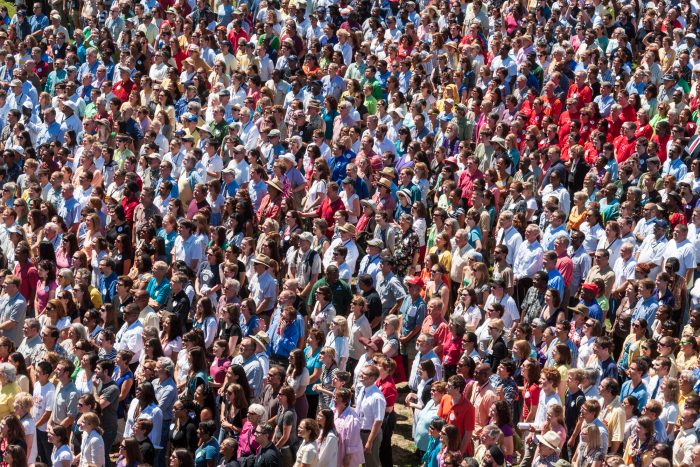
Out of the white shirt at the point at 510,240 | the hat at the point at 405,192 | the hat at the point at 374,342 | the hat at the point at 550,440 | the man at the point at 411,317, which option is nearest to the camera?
the hat at the point at 550,440

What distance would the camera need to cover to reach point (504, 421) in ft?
46.8

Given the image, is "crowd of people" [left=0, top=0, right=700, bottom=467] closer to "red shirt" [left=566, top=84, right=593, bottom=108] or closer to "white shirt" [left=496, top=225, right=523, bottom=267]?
"white shirt" [left=496, top=225, right=523, bottom=267]

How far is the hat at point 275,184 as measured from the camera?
64.8ft

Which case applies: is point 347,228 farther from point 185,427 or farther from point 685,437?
point 685,437

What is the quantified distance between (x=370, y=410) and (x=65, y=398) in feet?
10.9

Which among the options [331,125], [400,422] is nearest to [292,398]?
[400,422]

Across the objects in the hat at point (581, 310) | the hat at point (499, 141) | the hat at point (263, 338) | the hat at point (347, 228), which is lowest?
the hat at point (263, 338)

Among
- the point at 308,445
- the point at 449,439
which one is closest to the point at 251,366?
the point at 308,445

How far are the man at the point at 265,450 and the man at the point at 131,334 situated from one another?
9.05 ft

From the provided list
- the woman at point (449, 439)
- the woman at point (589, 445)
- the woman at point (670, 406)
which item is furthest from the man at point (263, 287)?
the woman at point (670, 406)

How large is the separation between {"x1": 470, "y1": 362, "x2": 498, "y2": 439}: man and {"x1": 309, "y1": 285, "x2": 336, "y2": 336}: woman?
2423mm

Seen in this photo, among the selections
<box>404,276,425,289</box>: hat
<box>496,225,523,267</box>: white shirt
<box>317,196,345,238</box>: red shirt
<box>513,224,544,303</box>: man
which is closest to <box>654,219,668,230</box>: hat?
<box>513,224,544,303</box>: man

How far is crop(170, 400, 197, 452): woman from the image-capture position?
48.5ft

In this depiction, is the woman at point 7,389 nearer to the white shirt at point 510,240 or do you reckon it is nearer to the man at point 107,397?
the man at point 107,397
